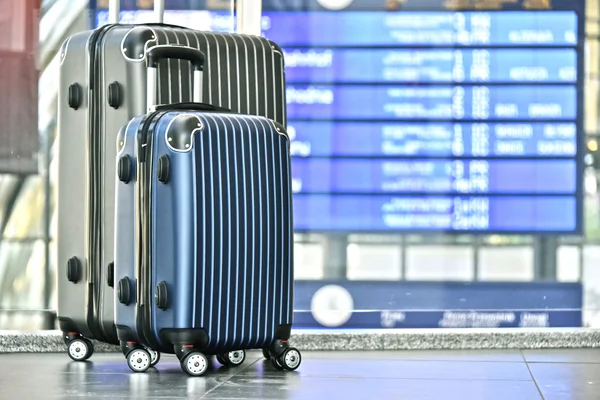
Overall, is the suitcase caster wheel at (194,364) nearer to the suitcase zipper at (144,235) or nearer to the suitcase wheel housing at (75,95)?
the suitcase zipper at (144,235)

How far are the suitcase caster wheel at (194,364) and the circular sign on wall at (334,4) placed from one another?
1.43 meters

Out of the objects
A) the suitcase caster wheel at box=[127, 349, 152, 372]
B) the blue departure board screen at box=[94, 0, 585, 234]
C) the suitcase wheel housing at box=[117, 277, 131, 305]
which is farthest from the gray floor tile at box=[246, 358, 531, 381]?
the blue departure board screen at box=[94, 0, 585, 234]

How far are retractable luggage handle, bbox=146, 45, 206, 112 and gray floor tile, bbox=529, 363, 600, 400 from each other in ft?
3.63

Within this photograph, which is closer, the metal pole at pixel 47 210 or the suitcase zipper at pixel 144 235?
the suitcase zipper at pixel 144 235

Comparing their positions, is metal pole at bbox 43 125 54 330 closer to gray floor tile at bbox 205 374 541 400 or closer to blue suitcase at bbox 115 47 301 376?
blue suitcase at bbox 115 47 301 376

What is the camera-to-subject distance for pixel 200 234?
2.64 m

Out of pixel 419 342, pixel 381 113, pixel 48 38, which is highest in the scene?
pixel 48 38

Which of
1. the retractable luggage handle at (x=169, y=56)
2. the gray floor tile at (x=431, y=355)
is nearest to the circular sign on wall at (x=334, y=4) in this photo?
the retractable luggage handle at (x=169, y=56)

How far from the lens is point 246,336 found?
2.72 m

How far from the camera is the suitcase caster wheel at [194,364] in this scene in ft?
8.75

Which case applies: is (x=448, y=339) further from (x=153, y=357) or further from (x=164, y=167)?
(x=164, y=167)

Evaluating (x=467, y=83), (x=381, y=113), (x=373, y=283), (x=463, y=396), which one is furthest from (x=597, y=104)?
(x=463, y=396)

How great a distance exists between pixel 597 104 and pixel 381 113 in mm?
694

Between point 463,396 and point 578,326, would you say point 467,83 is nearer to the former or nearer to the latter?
point 578,326
